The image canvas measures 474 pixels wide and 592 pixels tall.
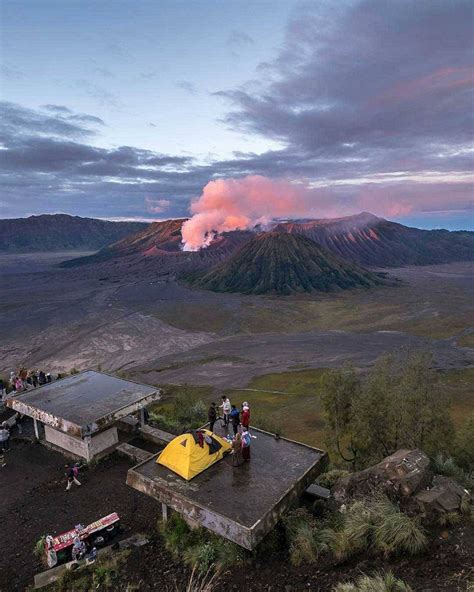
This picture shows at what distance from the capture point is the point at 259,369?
199 feet

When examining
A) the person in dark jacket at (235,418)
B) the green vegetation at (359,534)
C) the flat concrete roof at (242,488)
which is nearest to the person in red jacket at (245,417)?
the person in dark jacket at (235,418)

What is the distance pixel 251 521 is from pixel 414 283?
16414 cm

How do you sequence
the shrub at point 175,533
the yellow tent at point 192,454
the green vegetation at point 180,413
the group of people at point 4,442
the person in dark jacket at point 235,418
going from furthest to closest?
the green vegetation at point 180,413 → the group of people at point 4,442 → the person in dark jacket at point 235,418 → the yellow tent at point 192,454 → the shrub at point 175,533

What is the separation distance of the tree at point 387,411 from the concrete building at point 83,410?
A: 459 inches

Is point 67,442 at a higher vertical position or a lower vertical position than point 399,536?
lower

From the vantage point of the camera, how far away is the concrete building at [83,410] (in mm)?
18234

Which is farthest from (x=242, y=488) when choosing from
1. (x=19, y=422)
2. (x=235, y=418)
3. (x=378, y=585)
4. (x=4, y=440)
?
(x=19, y=422)

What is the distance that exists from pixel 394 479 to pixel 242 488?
482cm

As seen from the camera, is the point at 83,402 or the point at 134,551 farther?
the point at 83,402

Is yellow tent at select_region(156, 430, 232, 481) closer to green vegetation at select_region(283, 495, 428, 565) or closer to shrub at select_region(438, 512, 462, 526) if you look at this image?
green vegetation at select_region(283, 495, 428, 565)

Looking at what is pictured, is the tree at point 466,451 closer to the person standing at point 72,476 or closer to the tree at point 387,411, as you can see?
the tree at point 387,411

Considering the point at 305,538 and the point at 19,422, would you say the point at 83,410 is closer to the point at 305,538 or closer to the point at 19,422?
the point at 19,422

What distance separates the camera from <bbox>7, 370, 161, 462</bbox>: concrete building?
18.2m

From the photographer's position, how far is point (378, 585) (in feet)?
24.9
